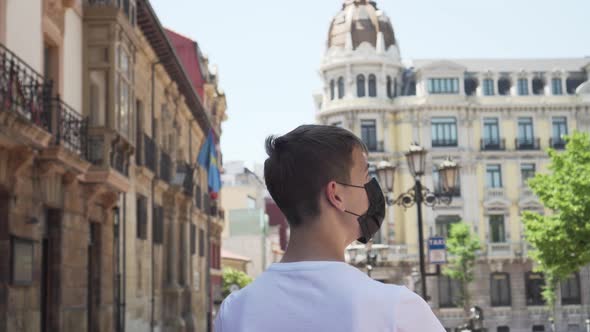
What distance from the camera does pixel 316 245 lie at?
2303mm

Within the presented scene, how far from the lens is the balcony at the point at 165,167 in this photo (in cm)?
2794

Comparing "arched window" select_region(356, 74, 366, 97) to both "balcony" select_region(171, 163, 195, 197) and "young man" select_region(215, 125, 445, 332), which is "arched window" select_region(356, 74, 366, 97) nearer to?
"balcony" select_region(171, 163, 195, 197)

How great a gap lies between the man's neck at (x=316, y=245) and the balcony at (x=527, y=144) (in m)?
61.4

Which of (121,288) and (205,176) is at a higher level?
(205,176)

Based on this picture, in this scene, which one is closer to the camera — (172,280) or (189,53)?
(172,280)

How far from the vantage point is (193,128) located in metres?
38.7

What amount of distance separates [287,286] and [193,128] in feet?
120

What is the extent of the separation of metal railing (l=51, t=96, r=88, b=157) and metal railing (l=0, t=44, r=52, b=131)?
0.68 ft

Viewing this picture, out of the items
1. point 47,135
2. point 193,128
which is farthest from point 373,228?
point 193,128

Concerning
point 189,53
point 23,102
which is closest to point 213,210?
point 189,53

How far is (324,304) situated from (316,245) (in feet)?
0.63

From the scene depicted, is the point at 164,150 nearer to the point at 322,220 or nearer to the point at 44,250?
the point at 44,250

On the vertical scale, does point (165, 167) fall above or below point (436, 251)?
above

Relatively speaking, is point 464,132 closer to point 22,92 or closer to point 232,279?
point 232,279
